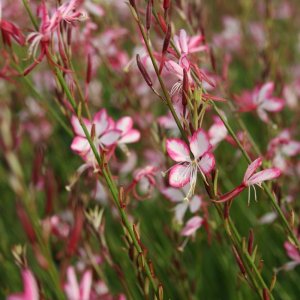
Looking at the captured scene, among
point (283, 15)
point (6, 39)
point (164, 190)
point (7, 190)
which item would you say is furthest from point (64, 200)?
point (283, 15)

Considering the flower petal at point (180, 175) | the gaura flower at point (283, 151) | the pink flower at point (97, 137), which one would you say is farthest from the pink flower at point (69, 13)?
the gaura flower at point (283, 151)

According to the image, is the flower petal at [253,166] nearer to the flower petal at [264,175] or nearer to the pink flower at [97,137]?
the flower petal at [264,175]

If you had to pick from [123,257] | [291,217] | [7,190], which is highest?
[7,190]

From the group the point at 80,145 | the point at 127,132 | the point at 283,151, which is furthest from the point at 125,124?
the point at 283,151

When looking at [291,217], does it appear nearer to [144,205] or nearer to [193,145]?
[193,145]

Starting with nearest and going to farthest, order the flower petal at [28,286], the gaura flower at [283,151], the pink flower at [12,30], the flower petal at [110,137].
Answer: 1. the flower petal at [28,286]
2. the pink flower at [12,30]
3. the flower petal at [110,137]
4. the gaura flower at [283,151]

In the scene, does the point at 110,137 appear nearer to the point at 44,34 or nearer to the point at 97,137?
the point at 97,137
